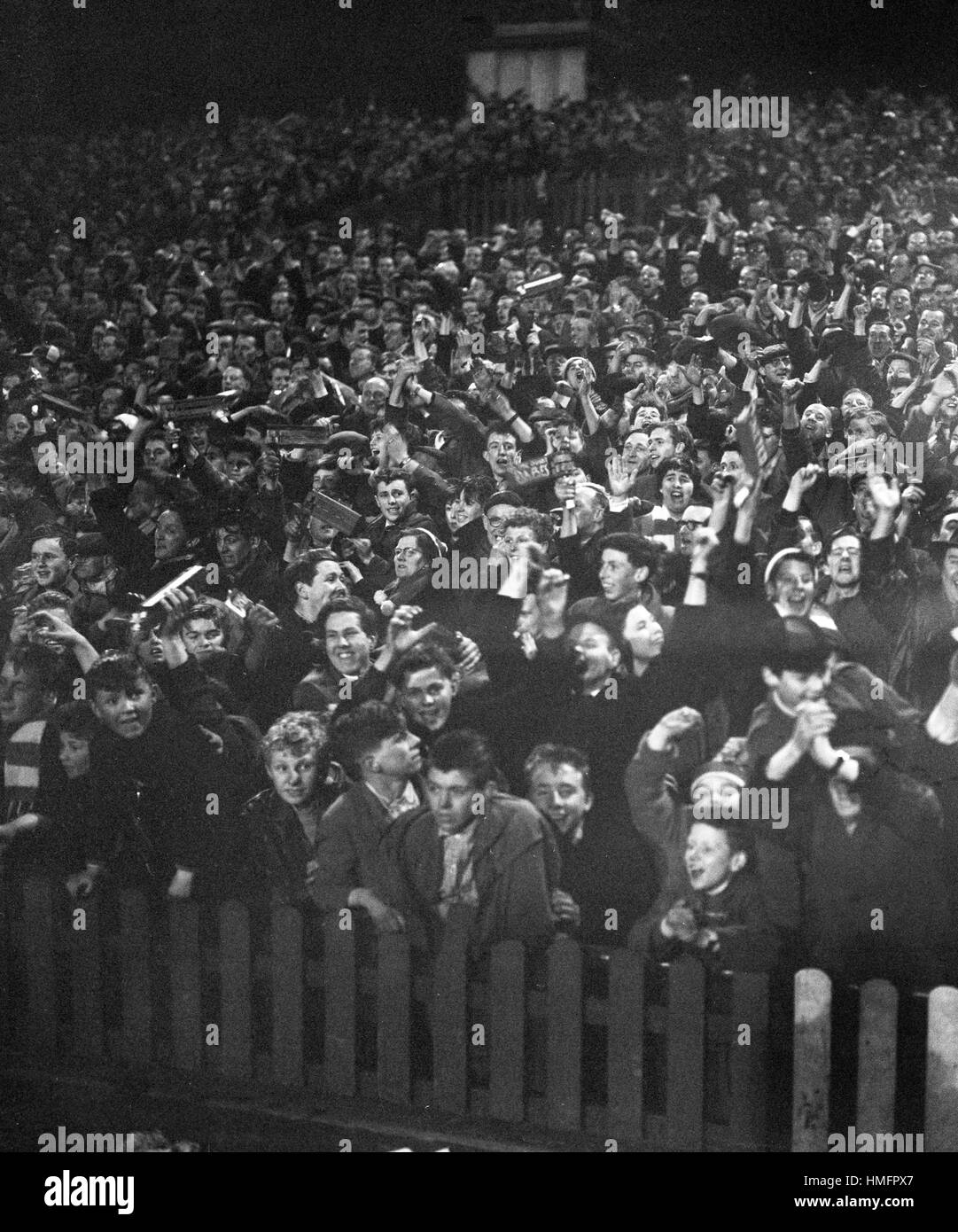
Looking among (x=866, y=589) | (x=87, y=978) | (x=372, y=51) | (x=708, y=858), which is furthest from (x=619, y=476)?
(x=87, y=978)

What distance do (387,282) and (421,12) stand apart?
1.82ft

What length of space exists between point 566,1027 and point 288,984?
0.58 m

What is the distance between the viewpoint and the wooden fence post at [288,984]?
300cm

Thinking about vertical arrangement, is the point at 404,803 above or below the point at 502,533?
below

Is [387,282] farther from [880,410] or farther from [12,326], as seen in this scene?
[880,410]

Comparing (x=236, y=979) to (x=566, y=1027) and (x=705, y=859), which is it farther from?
(x=705, y=859)

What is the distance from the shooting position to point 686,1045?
2.81 m

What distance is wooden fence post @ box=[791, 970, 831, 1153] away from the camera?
2.78m

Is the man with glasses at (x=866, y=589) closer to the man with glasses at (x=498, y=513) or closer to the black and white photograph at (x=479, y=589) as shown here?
the black and white photograph at (x=479, y=589)

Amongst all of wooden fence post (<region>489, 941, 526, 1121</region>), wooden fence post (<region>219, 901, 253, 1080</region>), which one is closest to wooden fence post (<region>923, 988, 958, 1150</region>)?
wooden fence post (<region>489, 941, 526, 1121</region>)

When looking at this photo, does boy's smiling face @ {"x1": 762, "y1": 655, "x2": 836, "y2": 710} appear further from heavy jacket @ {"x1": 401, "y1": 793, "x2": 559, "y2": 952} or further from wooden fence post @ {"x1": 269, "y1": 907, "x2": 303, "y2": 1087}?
wooden fence post @ {"x1": 269, "y1": 907, "x2": 303, "y2": 1087}

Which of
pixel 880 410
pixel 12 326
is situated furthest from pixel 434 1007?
pixel 12 326

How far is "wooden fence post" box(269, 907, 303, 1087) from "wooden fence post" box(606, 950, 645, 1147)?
637mm

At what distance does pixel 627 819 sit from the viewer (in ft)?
9.56
